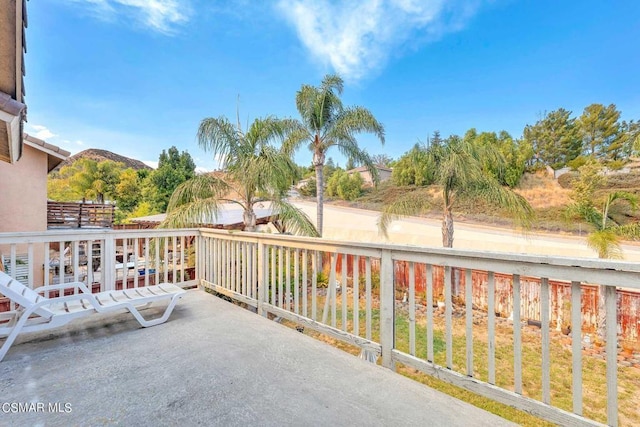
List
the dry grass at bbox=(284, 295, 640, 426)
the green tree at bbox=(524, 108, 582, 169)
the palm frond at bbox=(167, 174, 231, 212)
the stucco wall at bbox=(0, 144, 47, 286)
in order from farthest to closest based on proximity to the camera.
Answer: the green tree at bbox=(524, 108, 582, 169)
the stucco wall at bbox=(0, 144, 47, 286)
the palm frond at bbox=(167, 174, 231, 212)
the dry grass at bbox=(284, 295, 640, 426)

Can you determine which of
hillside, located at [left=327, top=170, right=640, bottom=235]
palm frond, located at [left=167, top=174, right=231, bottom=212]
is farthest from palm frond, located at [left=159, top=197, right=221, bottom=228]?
hillside, located at [left=327, top=170, right=640, bottom=235]

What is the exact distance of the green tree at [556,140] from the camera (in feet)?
78.6

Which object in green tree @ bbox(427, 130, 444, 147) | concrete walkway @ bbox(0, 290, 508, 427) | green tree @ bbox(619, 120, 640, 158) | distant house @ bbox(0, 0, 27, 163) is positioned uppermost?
green tree @ bbox(619, 120, 640, 158)

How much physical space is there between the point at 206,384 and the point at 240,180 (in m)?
4.47

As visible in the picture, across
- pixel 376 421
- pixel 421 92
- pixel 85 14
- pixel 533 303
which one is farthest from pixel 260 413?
pixel 421 92

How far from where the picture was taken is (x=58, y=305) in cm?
277

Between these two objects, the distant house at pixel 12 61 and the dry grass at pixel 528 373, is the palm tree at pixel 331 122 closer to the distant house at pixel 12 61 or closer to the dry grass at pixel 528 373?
the dry grass at pixel 528 373

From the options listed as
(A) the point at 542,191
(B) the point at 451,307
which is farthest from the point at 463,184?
(A) the point at 542,191

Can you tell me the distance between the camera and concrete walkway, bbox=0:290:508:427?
5.38 feet

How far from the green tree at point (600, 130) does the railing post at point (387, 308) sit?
29.4 m

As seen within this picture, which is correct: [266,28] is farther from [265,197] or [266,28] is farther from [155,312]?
[155,312]

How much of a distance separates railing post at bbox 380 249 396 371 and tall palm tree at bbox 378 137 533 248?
7063 mm

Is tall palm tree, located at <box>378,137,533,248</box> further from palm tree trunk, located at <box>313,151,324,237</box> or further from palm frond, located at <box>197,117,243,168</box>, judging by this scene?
palm frond, located at <box>197,117,243,168</box>

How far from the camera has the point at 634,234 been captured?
7352mm
